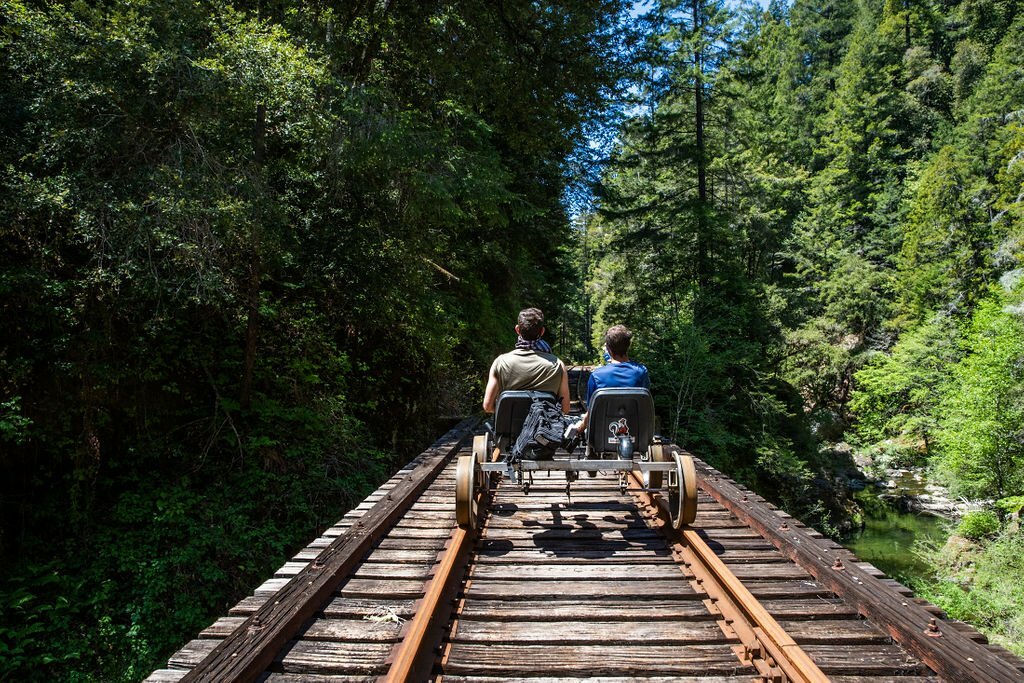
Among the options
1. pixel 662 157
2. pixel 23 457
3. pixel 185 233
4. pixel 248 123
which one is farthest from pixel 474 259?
pixel 662 157

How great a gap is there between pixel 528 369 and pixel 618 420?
32.3 inches

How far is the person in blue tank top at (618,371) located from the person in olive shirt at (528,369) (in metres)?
0.29

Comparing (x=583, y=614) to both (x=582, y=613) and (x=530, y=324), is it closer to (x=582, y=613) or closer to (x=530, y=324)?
(x=582, y=613)

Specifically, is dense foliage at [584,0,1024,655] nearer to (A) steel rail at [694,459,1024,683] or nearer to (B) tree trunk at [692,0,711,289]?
(B) tree trunk at [692,0,711,289]

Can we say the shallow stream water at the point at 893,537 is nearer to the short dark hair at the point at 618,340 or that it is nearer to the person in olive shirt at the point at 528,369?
the short dark hair at the point at 618,340

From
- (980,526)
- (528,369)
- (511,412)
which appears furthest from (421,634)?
(980,526)

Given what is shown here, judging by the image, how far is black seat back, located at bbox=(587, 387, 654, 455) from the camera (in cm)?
429

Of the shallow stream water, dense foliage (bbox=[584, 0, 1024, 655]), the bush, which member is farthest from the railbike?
the bush

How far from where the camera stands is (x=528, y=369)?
465cm

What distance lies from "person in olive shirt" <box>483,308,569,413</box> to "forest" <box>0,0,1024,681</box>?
3.45m

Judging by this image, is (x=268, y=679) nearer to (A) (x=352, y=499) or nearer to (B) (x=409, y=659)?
(B) (x=409, y=659)

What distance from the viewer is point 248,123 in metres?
7.27

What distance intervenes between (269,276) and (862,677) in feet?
25.1

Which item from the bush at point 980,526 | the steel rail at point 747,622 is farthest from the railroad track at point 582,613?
the bush at point 980,526
